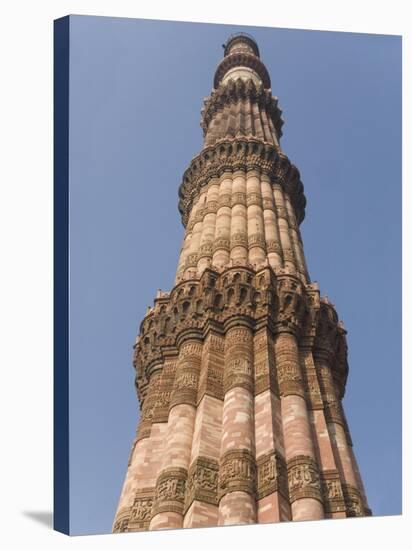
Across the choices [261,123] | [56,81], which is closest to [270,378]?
[56,81]

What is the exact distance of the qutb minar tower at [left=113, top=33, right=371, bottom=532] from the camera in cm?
937

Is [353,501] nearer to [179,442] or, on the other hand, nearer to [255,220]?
[179,442]

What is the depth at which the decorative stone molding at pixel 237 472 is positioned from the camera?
9.16m

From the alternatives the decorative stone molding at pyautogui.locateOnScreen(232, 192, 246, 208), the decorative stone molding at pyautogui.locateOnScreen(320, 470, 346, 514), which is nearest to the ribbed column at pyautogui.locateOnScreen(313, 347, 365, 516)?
the decorative stone molding at pyautogui.locateOnScreen(320, 470, 346, 514)

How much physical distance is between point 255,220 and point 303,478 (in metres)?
7.93

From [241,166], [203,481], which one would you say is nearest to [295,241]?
[241,166]

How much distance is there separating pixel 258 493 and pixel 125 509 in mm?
2342

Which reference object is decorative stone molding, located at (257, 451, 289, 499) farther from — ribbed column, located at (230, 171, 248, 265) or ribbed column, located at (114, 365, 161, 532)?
ribbed column, located at (230, 171, 248, 265)

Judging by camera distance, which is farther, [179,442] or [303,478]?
[179,442]

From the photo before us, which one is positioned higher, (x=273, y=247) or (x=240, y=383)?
(x=273, y=247)

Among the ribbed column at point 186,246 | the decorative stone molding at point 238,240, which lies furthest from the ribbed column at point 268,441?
the ribbed column at point 186,246

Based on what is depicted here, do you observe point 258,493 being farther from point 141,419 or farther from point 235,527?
point 141,419

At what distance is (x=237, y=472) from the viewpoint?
9297mm

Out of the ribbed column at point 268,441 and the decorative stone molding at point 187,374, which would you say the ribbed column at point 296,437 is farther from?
the decorative stone molding at point 187,374
